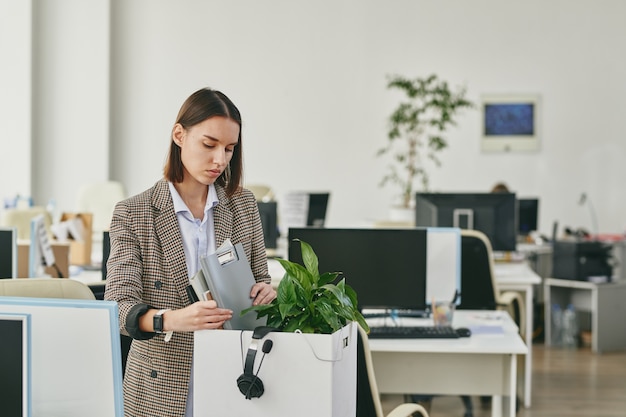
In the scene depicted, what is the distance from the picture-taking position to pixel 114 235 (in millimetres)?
2148

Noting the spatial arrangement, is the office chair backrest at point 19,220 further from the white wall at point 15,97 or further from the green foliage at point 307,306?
the green foliage at point 307,306

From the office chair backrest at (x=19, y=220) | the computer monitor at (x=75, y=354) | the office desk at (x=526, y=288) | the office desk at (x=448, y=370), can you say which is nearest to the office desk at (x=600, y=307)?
the office desk at (x=526, y=288)

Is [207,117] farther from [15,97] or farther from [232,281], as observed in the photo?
[15,97]

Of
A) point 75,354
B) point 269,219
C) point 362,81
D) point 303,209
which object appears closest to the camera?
point 75,354

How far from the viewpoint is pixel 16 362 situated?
1.48 meters

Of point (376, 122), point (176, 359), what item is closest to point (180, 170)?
point (176, 359)

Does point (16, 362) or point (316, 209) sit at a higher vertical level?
point (316, 209)

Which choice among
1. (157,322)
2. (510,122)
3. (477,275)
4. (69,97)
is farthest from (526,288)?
(69,97)

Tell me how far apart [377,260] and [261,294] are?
1720 millimetres

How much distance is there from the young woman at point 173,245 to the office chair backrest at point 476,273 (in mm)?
2864

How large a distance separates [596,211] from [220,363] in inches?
336

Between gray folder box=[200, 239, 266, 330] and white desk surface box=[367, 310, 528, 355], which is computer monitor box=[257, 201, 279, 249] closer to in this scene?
white desk surface box=[367, 310, 528, 355]

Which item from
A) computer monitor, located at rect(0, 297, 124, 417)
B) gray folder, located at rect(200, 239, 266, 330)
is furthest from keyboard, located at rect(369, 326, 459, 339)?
computer monitor, located at rect(0, 297, 124, 417)

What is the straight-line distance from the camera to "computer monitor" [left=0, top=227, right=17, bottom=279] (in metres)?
3.56
